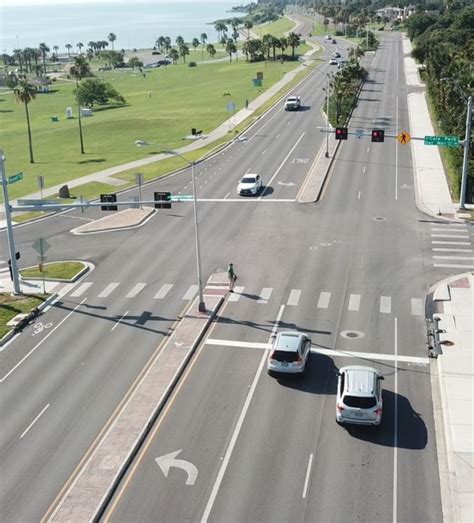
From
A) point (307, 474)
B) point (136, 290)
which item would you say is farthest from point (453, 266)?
point (307, 474)

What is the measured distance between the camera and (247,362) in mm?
33500

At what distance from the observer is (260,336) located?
1431 inches

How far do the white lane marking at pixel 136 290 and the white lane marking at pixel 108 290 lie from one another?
1.36 m

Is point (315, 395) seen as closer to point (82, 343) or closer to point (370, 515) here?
point (370, 515)

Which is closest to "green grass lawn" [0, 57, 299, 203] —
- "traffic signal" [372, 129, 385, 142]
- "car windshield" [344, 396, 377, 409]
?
"traffic signal" [372, 129, 385, 142]

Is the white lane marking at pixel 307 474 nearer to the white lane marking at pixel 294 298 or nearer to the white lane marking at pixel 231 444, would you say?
the white lane marking at pixel 231 444

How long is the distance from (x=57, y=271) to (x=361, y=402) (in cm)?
2746

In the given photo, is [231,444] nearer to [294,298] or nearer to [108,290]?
[294,298]

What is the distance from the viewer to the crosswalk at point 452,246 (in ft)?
151

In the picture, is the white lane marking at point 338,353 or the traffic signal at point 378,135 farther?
the traffic signal at point 378,135

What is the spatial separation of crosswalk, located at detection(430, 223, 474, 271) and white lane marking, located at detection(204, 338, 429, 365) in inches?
551

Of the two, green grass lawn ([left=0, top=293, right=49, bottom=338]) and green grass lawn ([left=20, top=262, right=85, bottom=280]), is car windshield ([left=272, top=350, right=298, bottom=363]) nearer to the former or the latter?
green grass lawn ([left=0, top=293, right=49, bottom=338])

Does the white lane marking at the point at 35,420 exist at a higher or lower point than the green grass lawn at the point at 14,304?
lower

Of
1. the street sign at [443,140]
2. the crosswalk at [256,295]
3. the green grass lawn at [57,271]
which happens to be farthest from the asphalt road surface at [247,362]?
the street sign at [443,140]
